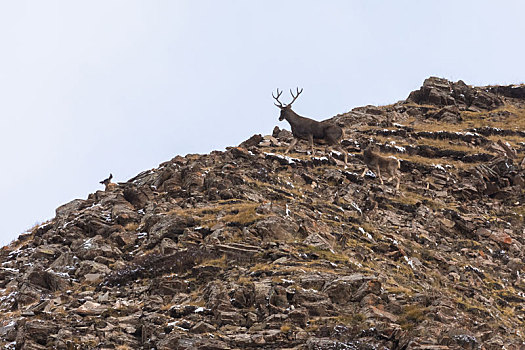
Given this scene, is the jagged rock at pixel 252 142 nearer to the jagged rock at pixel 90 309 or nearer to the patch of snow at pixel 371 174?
the patch of snow at pixel 371 174

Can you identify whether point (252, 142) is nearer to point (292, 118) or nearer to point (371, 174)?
point (292, 118)

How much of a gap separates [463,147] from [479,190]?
235 inches

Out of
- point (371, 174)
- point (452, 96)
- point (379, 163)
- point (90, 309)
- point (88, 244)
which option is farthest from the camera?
point (452, 96)

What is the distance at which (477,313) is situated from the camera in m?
19.6

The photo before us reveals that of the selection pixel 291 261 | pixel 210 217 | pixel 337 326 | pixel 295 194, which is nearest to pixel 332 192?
pixel 295 194

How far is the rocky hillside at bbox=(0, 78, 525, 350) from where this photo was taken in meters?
16.9

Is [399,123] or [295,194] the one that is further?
[399,123]

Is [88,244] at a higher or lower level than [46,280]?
higher

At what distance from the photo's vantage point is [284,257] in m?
20.8

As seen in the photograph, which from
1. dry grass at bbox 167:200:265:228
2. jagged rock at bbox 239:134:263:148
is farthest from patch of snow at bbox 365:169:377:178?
dry grass at bbox 167:200:265:228

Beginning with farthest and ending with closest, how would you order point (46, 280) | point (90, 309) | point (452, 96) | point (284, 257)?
point (452, 96) < point (46, 280) < point (284, 257) < point (90, 309)

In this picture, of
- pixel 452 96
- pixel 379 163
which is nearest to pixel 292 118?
pixel 379 163

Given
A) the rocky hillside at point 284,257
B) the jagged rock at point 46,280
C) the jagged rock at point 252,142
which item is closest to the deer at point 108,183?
the rocky hillside at point 284,257

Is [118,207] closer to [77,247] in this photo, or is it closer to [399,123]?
[77,247]
